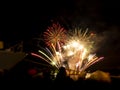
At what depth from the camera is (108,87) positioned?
1288 cm

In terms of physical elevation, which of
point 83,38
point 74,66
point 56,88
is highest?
point 83,38

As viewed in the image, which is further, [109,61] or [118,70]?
[109,61]

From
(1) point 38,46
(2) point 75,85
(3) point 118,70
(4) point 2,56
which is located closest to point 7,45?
(1) point 38,46

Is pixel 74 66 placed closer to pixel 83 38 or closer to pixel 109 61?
pixel 83 38

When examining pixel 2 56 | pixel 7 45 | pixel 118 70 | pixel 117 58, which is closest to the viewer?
pixel 2 56

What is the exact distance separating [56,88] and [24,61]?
29.5ft

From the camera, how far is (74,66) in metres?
19.6

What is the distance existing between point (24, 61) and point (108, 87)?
9418 millimetres

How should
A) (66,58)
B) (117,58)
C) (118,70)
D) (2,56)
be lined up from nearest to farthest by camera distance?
(2,56) → (66,58) → (118,70) → (117,58)

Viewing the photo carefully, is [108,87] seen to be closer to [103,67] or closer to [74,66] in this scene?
[74,66]

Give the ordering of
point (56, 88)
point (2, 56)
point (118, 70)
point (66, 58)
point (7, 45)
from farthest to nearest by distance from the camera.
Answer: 1. point (7, 45)
2. point (118, 70)
3. point (66, 58)
4. point (2, 56)
5. point (56, 88)

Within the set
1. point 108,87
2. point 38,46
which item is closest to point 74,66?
point 38,46

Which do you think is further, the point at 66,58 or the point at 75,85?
the point at 66,58

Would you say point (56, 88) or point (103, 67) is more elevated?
point (103, 67)
